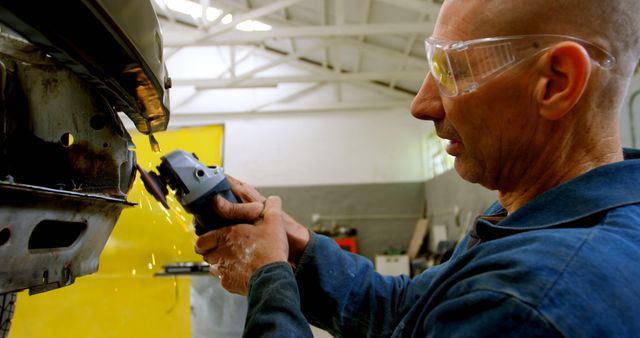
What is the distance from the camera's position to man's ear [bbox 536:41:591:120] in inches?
26.0

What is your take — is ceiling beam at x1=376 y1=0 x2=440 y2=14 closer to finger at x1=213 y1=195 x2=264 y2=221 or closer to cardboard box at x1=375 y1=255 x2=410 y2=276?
cardboard box at x1=375 y1=255 x2=410 y2=276

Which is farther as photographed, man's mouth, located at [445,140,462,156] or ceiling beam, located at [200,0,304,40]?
ceiling beam, located at [200,0,304,40]

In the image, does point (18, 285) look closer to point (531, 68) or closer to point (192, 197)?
point (192, 197)

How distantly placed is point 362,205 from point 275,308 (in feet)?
24.1

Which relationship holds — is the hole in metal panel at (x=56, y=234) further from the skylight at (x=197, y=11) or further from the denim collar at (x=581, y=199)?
the skylight at (x=197, y=11)

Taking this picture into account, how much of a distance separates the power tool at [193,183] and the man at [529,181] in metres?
0.08

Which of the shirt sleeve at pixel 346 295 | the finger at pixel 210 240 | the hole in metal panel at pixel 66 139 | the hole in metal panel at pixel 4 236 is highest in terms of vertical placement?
the hole in metal panel at pixel 66 139

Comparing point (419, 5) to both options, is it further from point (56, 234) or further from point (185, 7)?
point (56, 234)

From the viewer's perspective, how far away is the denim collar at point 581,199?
610mm

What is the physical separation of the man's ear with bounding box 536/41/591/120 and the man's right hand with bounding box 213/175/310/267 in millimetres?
634

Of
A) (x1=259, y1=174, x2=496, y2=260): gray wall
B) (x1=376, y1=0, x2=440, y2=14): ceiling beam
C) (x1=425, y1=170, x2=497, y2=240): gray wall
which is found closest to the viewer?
(x1=376, y1=0, x2=440, y2=14): ceiling beam

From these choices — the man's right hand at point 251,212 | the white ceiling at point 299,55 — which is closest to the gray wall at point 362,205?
the white ceiling at point 299,55

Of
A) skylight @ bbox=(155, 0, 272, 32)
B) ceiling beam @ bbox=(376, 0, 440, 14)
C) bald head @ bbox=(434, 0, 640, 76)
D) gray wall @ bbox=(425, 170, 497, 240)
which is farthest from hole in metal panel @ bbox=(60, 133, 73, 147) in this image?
skylight @ bbox=(155, 0, 272, 32)

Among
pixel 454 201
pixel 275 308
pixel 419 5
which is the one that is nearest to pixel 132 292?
pixel 275 308
